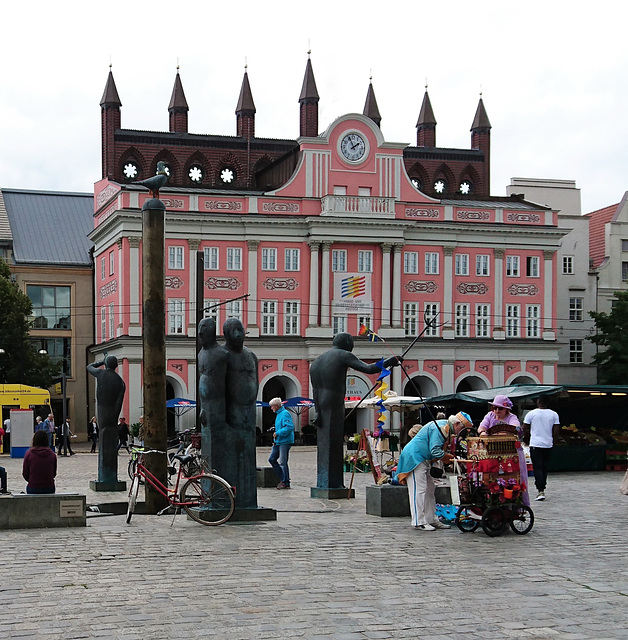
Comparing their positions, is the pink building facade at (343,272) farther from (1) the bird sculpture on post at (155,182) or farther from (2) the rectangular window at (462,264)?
(1) the bird sculpture on post at (155,182)

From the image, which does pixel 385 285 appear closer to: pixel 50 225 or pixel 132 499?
pixel 50 225

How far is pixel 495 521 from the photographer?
45.7 feet

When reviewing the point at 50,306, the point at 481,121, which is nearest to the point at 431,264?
the point at 481,121

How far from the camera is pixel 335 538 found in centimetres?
1338

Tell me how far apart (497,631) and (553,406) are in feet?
78.0

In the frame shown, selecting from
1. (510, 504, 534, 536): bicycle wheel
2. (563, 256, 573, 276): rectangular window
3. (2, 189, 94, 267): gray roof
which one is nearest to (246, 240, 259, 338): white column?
(2, 189, 94, 267): gray roof

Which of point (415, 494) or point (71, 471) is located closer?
point (415, 494)

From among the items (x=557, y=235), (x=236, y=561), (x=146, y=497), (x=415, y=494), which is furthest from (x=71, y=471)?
(x=557, y=235)

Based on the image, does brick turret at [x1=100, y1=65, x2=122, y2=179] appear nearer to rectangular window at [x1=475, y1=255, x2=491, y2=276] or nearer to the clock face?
the clock face

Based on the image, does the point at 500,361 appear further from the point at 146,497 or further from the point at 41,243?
the point at 146,497

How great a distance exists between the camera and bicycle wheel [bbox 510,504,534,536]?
45.9ft

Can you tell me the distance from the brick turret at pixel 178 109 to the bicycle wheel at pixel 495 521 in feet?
197

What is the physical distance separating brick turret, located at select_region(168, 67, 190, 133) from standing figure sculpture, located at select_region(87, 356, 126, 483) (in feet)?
170

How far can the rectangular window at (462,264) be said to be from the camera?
66375 mm
